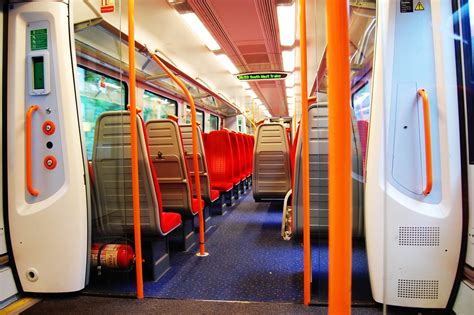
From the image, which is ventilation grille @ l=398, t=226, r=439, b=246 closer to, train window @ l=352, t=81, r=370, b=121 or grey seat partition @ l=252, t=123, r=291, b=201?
train window @ l=352, t=81, r=370, b=121

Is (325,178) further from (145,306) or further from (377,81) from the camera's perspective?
(145,306)

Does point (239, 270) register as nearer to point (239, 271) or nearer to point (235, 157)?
point (239, 271)

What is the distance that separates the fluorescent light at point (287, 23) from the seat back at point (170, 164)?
Result: 2.17 meters

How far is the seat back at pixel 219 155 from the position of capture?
5289 mm

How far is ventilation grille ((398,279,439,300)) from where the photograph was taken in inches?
75.8

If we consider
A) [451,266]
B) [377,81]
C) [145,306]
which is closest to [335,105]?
[377,81]

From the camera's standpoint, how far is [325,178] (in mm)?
2271

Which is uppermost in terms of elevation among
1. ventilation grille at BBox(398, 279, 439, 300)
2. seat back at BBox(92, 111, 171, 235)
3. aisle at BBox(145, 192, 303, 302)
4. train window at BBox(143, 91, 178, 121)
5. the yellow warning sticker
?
train window at BBox(143, 91, 178, 121)

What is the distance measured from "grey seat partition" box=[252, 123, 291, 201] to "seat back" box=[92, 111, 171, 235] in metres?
2.24

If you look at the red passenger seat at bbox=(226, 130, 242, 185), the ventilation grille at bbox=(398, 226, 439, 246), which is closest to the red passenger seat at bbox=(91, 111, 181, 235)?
the ventilation grille at bbox=(398, 226, 439, 246)

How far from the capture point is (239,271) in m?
2.81

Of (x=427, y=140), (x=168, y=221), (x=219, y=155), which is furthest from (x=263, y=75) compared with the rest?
(x=427, y=140)

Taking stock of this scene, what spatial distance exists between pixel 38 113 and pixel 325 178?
87.6 inches

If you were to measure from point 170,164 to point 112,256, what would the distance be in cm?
113
